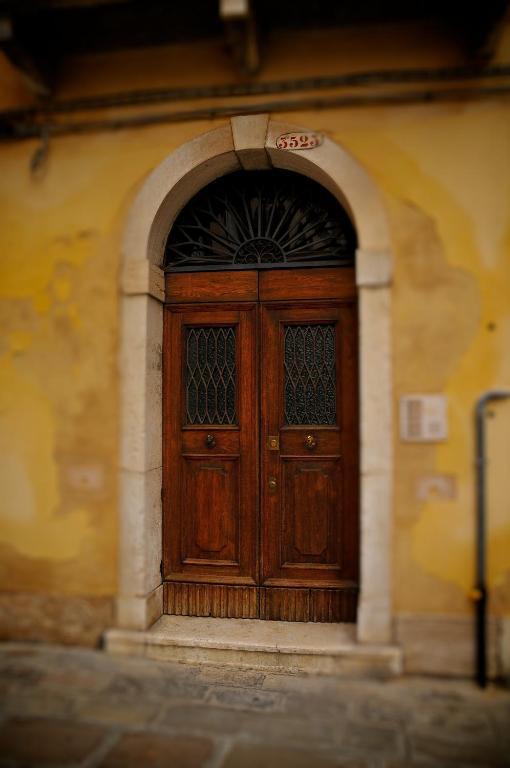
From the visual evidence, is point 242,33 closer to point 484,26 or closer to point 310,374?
point 484,26

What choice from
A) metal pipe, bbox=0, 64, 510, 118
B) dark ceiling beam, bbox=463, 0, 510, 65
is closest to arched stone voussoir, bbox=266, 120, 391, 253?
metal pipe, bbox=0, 64, 510, 118

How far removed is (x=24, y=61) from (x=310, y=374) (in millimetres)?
3111

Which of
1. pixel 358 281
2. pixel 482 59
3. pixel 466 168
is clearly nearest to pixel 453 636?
pixel 358 281

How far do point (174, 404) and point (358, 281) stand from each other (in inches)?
68.5

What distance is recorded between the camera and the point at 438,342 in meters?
3.81

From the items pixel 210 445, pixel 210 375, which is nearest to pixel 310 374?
pixel 210 375

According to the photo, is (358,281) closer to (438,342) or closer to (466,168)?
(438,342)

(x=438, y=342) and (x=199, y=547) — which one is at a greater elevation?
(x=438, y=342)

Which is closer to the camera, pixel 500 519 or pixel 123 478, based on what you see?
pixel 500 519

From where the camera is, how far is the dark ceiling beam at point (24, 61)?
3893 mm

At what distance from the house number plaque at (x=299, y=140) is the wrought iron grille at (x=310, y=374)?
4.32ft

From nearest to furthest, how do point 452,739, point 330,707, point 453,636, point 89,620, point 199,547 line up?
point 452,739 < point 330,707 < point 453,636 < point 89,620 < point 199,547

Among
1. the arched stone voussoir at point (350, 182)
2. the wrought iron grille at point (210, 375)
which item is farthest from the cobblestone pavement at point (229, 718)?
the arched stone voussoir at point (350, 182)

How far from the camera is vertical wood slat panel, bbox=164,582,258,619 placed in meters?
4.38
